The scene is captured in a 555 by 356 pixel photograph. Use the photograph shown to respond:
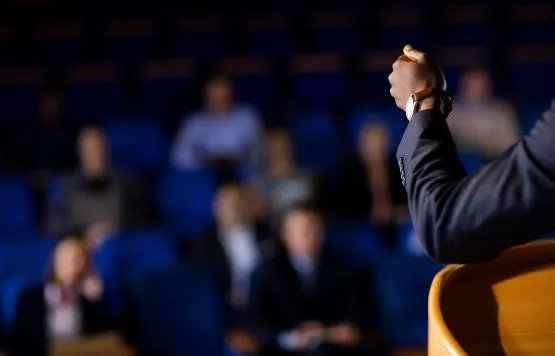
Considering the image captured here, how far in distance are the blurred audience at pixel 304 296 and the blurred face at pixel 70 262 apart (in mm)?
233

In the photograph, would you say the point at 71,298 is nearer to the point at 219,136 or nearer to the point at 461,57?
the point at 219,136

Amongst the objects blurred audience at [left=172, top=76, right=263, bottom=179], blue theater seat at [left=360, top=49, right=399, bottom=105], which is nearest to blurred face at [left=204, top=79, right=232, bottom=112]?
blurred audience at [left=172, top=76, right=263, bottom=179]

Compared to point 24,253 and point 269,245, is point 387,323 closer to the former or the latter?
point 269,245

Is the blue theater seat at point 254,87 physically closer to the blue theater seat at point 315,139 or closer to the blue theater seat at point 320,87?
the blue theater seat at point 320,87

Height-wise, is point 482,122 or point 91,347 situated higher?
point 482,122

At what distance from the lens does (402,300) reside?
41.5 inches

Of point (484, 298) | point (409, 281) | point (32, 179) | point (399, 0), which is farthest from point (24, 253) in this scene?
point (399, 0)

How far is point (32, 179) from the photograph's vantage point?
5.17ft

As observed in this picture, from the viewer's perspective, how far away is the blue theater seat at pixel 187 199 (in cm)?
144

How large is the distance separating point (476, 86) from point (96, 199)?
0.79 metres

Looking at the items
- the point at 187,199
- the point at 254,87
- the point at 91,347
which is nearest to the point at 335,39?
the point at 254,87

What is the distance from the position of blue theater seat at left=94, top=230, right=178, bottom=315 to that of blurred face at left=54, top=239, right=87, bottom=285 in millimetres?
108

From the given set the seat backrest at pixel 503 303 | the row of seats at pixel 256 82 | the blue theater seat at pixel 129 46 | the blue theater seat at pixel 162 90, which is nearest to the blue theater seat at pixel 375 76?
the row of seats at pixel 256 82

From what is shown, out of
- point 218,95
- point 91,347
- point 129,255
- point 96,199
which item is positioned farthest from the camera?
point 218,95
